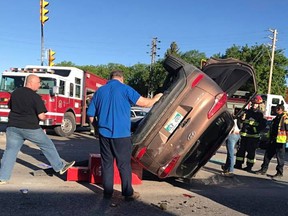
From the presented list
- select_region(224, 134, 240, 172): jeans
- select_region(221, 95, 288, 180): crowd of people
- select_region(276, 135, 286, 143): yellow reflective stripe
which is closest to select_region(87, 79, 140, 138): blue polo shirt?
select_region(224, 134, 240, 172): jeans

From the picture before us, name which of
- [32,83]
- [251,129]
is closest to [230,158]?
[251,129]

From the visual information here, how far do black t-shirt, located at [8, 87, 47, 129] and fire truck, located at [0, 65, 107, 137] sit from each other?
24.7 ft

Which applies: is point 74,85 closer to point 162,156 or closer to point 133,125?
point 133,125

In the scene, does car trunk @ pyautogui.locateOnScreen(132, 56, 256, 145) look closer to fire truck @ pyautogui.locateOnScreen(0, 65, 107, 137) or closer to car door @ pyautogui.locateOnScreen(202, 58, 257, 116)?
car door @ pyautogui.locateOnScreen(202, 58, 257, 116)

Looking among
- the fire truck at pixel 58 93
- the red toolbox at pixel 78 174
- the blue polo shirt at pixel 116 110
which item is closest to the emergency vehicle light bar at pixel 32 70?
the fire truck at pixel 58 93

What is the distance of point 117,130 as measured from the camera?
5109 mm

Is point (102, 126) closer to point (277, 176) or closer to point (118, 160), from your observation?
point (118, 160)

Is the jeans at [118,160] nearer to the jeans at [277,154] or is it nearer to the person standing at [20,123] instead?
the person standing at [20,123]

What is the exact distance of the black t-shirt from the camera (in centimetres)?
576

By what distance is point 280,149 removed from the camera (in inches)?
323

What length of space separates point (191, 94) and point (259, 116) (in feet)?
12.1

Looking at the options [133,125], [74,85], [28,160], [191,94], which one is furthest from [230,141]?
[74,85]

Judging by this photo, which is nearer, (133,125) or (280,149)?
(133,125)

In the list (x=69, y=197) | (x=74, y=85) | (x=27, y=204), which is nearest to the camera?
(x=27, y=204)
